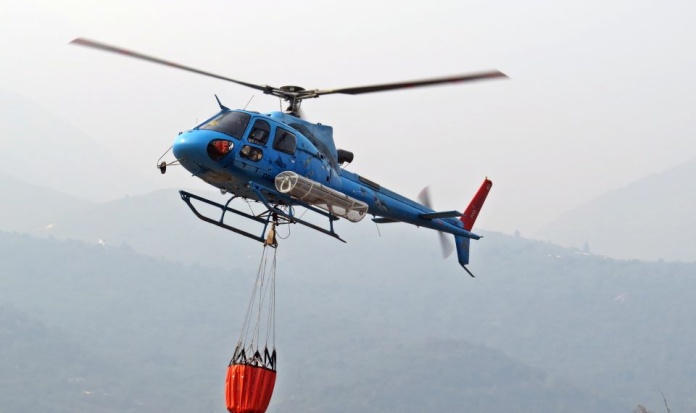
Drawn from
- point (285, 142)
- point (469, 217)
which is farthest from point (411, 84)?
point (469, 217)

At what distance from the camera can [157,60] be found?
32719 mm

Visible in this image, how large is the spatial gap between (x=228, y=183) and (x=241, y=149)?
4.78 feet

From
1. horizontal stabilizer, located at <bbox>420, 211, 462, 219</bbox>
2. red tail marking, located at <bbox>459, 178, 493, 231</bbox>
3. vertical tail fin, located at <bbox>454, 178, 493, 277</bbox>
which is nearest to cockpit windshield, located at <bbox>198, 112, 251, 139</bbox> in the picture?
horizontal stabilizer, located at <bbox>420, 211, 462, 219</bbox>

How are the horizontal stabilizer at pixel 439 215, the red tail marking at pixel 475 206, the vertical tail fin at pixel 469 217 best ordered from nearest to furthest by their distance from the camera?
the horizontal stabilizer at pixel 439 215 < the vertical tail fin at pixel 469 217 < the red tail marking at pixel 475 206

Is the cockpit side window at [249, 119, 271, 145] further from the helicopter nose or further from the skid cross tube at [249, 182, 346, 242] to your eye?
the helicopter nose

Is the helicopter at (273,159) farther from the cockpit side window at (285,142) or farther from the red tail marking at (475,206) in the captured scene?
the red tail marking at (475,206)

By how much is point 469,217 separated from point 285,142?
1441cm

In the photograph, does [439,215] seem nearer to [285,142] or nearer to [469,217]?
[469,217]

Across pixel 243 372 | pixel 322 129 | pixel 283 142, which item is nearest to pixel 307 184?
pixel 283 142

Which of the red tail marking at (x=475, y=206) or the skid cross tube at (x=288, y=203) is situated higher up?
the red tail marking at (x=475, y=206)

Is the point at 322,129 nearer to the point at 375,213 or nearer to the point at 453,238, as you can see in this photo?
the point at 375,213

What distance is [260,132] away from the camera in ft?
113

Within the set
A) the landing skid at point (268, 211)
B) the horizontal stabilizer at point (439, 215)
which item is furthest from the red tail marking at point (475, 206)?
the landing skid at point (268, 211)

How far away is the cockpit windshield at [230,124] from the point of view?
112 feet
